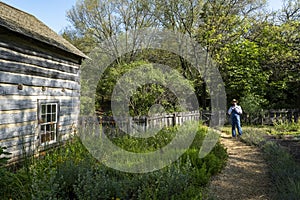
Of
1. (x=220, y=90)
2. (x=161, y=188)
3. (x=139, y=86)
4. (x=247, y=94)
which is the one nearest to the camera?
(x=161, y=188)

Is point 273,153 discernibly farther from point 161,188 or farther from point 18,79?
point 18,79

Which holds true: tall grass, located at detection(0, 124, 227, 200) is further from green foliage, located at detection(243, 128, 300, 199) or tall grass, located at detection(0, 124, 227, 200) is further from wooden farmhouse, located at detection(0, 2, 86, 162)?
green foliage, located at detection(243, 128, 300, 199)

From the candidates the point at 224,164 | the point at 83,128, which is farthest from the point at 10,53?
the point at 224,164

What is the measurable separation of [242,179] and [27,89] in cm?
571

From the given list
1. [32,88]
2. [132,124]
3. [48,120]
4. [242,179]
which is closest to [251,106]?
[132,124]

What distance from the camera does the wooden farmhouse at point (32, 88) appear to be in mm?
5680

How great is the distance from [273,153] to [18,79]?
22.3 ft

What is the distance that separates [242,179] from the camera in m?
5.21

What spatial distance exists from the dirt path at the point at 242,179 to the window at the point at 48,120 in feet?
16.0

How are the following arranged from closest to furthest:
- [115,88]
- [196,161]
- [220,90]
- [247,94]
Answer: [196,161] → [115,88] → [247,94] → [220,90]

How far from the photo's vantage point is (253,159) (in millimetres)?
6805

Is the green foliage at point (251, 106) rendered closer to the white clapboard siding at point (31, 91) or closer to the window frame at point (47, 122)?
the white clapboard siding at point (31, 91)

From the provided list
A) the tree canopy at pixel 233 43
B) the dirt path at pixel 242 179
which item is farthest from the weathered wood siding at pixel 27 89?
the tree canopy at pixel 233 43

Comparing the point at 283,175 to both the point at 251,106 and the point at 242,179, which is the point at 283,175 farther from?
the point at 251,106
